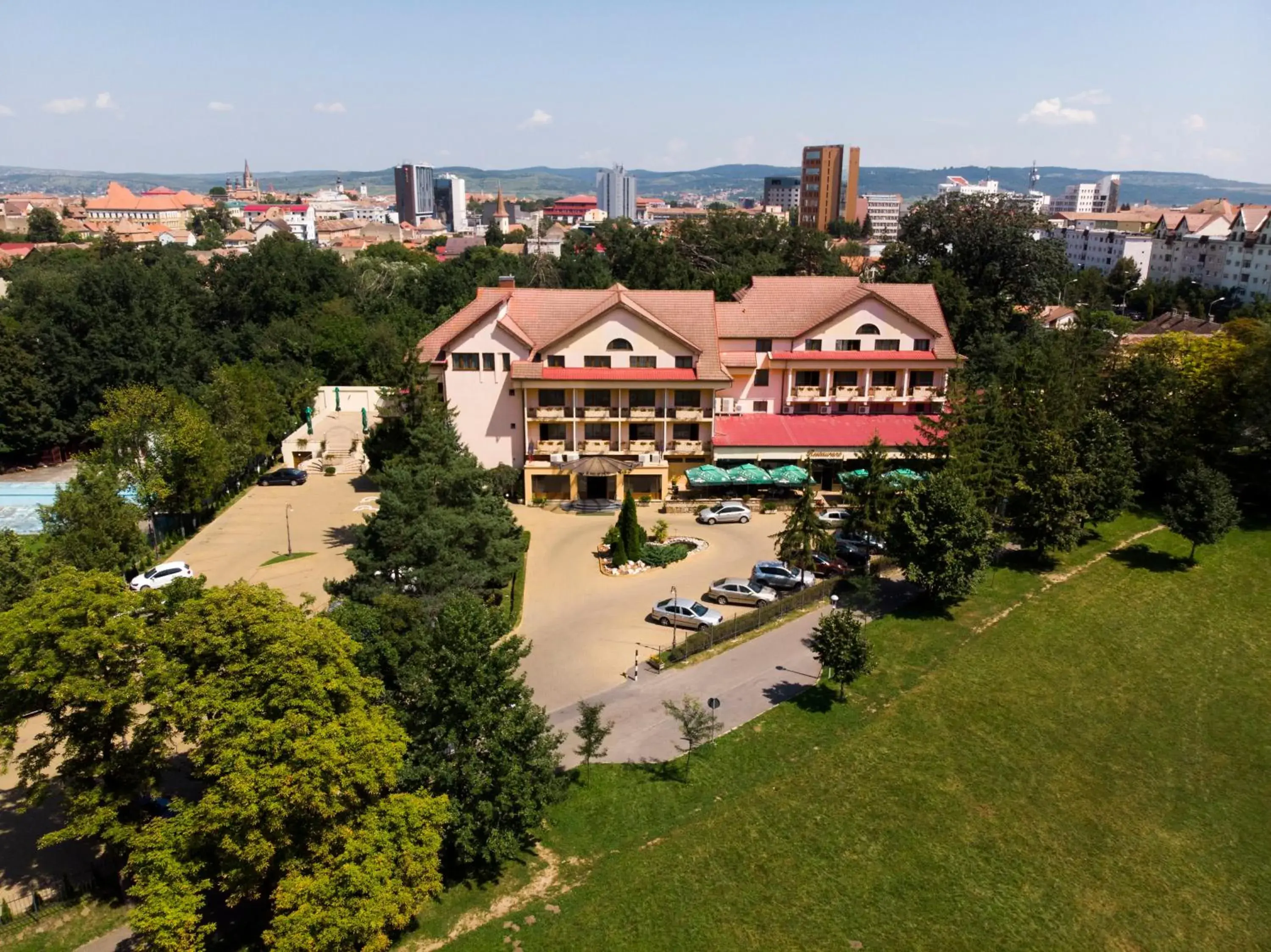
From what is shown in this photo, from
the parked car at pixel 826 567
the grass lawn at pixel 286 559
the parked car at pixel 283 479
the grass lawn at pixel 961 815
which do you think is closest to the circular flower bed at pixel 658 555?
the parked car at pixel 826 567

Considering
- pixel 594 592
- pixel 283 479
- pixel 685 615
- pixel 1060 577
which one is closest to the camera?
pixel 685 615

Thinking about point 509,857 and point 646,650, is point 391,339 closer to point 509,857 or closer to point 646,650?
point 646,650

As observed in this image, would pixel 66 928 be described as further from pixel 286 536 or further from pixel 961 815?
pixel 286 536

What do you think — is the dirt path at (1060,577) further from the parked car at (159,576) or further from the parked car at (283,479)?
the parked car at (283,479)

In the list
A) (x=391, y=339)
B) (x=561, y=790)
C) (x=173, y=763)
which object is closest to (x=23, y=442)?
(x=391, y=339)

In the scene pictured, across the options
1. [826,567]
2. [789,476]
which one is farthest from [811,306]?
[826,567]

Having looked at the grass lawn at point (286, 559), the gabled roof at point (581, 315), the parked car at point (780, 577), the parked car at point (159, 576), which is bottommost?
the grass lawn at point (286, 559)

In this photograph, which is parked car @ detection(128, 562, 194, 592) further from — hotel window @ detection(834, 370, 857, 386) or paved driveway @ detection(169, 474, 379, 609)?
hotel window @ detection(834, 370, 857, 386)

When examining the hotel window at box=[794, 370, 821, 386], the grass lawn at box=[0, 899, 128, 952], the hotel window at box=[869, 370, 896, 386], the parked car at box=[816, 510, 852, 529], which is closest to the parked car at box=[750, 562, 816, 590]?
the parked car at box=[816, 510, 852, 529]
